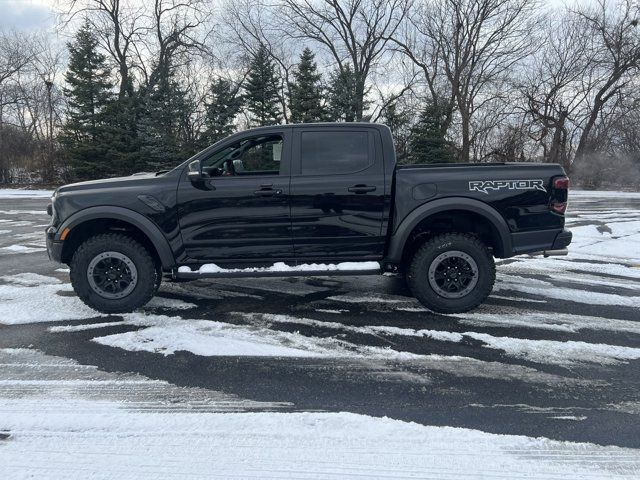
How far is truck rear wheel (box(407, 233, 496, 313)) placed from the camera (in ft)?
15.5

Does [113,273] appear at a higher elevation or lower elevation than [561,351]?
higher

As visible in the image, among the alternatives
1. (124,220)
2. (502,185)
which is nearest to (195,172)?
(124,220)

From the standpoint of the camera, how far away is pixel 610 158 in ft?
88.5

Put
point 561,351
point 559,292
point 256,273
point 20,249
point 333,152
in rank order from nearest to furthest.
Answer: point 561,351 → point 256,273 → point 333,152 → point 559,292 → point 20,249

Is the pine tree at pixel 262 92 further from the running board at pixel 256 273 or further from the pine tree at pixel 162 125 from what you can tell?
the running board at pixel 256 273

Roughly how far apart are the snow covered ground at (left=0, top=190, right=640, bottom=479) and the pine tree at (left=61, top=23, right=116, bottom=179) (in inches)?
979

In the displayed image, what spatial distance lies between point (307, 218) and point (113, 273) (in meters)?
2.17

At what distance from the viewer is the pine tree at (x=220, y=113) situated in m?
27.7

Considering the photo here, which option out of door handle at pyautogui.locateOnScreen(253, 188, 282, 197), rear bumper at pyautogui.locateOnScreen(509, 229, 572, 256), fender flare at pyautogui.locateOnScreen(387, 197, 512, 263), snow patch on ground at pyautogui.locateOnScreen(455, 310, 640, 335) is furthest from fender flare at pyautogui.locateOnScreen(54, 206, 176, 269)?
rear bumper at pyautogui.locateOnScreen(509, 229, 572, 256)

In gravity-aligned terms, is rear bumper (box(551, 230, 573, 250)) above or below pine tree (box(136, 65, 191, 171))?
below

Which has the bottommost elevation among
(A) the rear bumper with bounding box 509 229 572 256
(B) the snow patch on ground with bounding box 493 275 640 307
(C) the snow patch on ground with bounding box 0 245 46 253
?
(B) the snow patch on ground with bounding box 493 275 640 307

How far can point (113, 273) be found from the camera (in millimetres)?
4785

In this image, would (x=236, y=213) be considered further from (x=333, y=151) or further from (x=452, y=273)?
(x=452, y=273)

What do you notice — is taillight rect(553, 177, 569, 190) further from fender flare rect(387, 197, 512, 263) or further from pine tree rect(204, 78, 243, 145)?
pine tree rect(204, 78, 243, 145)
